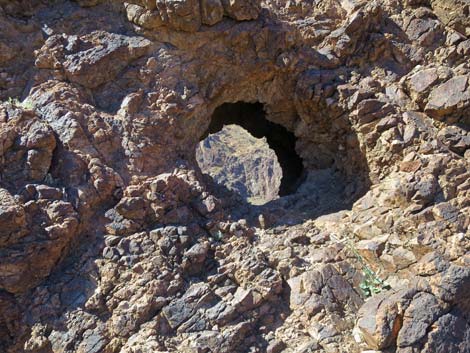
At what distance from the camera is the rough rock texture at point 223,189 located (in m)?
5.93

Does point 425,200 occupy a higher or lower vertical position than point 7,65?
lower

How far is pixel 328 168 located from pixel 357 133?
3.69ft

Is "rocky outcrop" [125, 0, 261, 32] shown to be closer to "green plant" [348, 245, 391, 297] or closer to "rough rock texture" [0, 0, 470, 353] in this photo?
"rough rock texture" [0, 0, 470, 353]

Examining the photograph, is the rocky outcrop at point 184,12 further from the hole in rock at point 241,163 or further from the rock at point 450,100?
the hole in rock at point 241,163

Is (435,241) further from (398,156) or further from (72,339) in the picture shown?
(72,339)

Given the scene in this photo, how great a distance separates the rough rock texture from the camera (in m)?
5.93

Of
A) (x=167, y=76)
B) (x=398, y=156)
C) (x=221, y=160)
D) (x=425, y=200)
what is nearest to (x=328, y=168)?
(x=398, y=156)

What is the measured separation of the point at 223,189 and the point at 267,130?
3490 mm

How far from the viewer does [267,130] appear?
11.3m

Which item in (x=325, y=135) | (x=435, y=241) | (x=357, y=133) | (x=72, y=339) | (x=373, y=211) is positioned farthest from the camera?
(x=325, y=135)

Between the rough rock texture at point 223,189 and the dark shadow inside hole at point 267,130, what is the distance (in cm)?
184

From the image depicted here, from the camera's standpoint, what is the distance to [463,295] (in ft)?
19.7

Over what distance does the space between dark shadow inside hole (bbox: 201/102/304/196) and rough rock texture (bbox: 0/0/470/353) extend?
184 cm

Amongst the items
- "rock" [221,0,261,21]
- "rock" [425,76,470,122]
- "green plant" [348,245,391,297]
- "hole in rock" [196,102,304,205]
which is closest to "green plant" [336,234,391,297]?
"green plant" [348,245,391,297]
